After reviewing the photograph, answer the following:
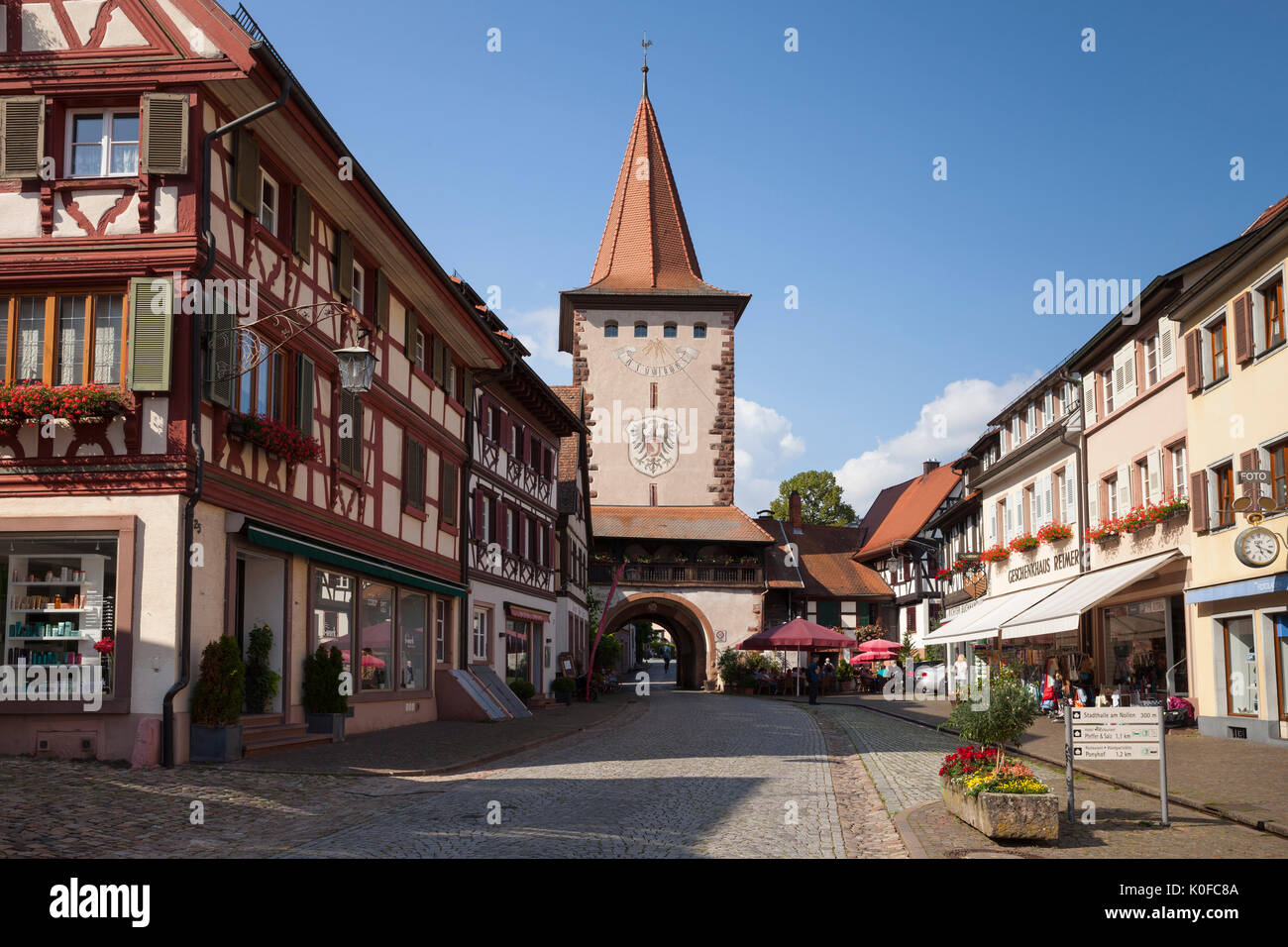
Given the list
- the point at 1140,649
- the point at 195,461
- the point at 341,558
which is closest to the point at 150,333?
the point at 195,461

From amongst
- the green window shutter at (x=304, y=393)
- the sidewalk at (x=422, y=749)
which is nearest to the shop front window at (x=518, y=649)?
the sidewalk at (x=422, y=749)

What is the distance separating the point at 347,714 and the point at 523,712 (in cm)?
876

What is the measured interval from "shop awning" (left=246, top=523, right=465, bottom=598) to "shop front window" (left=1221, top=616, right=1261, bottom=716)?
14.2 meters

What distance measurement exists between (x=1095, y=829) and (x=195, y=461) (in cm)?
1021

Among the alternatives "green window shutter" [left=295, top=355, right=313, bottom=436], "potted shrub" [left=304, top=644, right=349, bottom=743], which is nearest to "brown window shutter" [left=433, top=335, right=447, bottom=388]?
"green window shutter" [left=295, top=355, right=313, bottom=436]

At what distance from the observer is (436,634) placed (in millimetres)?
26406

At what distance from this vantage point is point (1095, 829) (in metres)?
10.8

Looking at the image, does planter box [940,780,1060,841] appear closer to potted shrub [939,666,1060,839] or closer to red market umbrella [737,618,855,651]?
potted shrub [939,666,1060,839]

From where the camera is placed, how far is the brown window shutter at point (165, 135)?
1505 cm

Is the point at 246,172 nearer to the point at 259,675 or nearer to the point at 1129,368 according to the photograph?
the point at 259,675

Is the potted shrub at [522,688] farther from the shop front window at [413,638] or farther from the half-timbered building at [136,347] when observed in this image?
the half-timbered building at [136,347]

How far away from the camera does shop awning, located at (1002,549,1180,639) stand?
24531 mm
